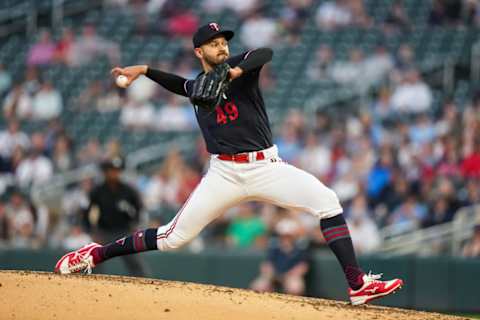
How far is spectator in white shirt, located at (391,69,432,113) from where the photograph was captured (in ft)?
46.3

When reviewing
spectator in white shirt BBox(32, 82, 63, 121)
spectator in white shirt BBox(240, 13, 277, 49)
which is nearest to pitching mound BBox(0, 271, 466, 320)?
spectator in white shirt BBox(32, 82, 63, 121)

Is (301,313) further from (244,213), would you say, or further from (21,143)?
(21,143)

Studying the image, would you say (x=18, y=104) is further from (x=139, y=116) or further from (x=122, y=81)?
(x=122, y=81)

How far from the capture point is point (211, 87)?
19.7 feet

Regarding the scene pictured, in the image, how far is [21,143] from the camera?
49.3 feet

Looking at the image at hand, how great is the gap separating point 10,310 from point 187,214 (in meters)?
1.22

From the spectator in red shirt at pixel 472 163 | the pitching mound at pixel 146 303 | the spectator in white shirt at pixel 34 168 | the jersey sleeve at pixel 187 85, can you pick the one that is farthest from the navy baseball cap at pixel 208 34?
the spectator in white shirt at pixel 34 168

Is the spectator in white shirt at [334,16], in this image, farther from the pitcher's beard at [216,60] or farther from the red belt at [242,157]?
the red belt at [242,157]

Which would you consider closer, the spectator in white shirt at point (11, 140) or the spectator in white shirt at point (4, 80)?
the spectator in white shirt at point (11, 140)

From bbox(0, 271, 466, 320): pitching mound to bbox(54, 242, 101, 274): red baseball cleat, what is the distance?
17 cm

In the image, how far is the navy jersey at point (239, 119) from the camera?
21.6 feet

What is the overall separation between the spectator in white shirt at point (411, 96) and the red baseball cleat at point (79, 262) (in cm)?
759

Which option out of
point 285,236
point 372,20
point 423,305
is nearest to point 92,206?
point 285,236

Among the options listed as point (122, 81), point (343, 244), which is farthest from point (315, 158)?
point (122, 81)
